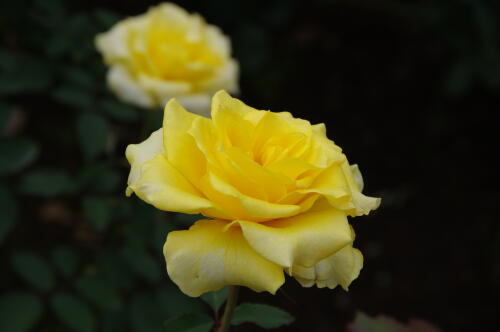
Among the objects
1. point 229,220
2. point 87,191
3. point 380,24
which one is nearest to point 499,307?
point 380,24

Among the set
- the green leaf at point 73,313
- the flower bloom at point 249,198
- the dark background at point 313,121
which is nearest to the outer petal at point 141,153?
the flower bloom at point 249,198

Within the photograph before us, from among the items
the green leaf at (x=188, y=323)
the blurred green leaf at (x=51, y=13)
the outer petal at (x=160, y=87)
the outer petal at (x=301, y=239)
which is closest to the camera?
the outer petal at (x=301, y=239)

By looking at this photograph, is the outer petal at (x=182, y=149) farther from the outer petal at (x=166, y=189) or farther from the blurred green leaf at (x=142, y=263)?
the blurred green leaf at (x=142, y=263)

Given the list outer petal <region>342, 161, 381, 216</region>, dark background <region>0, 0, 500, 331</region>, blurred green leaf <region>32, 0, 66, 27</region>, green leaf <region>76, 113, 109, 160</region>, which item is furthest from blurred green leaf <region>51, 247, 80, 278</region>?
outer petal <region>342, 161, 381, 216</region>

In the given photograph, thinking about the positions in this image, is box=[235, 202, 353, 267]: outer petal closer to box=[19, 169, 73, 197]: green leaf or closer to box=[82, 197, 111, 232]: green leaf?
box=[82, 197, 111, 232]: green leaf

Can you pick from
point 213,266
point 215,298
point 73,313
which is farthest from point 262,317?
point 73,313

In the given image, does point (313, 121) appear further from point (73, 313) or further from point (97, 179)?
point (73, 313)

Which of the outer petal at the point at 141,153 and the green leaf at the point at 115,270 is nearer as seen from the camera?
the outer petal at the point at 141,153
